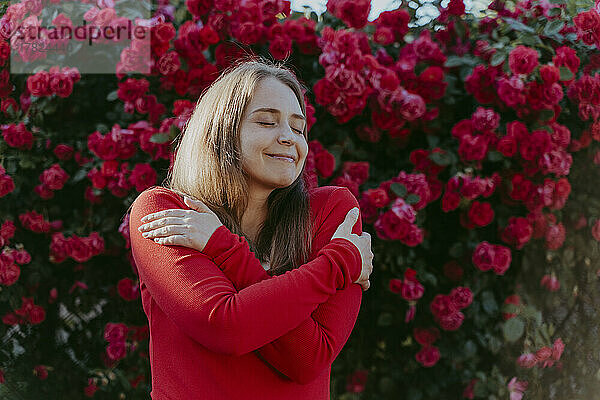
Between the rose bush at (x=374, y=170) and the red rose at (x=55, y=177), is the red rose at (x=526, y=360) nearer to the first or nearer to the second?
the rose bush at (x=374, y=170)

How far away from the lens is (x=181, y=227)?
47.4 inches

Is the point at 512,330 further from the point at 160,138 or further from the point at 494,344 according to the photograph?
the point at 160,138

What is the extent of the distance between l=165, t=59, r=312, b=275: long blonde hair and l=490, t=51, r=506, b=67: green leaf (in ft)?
3.91

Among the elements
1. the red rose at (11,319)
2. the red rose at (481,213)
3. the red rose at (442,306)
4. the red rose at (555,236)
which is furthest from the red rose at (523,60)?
the red rose at (11,319)

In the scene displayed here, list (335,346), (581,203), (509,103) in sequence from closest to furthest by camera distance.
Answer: (335,346) → (509,103) → (581,203)

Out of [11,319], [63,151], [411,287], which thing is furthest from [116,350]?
[411,287]

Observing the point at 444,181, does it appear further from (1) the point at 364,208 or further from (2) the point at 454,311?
(2) the point at 454,311

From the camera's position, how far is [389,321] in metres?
2.36

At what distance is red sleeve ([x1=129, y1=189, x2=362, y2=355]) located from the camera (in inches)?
44.9

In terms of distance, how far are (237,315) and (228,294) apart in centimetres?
6

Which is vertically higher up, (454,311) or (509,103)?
(509,103)

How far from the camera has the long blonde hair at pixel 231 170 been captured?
1.33 metres

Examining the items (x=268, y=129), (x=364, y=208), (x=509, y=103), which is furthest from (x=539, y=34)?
(x=268, y=129)

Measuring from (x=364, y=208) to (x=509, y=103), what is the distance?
72 centimetres
